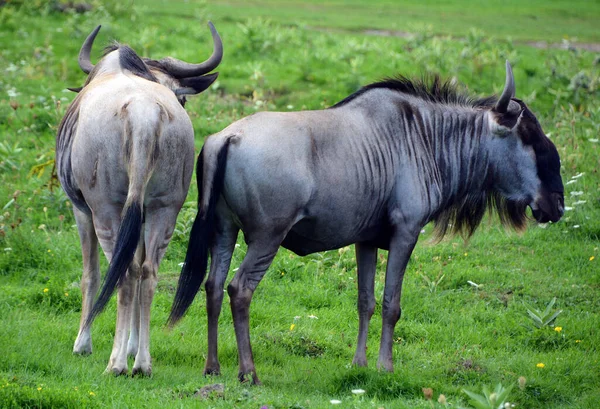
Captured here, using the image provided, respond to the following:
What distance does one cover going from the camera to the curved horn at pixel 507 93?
6.82 metres

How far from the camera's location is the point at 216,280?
6230 millimetres

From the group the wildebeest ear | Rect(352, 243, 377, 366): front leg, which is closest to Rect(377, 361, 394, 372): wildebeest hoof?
Rect(352, 243, 377, 366): front leg

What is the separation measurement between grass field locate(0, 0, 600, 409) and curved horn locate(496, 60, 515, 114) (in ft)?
4.25

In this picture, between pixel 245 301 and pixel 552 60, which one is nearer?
pixel 245 301

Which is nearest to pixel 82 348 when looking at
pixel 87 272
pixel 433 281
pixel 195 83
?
pixel 87 272

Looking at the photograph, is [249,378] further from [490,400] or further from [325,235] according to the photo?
[490,400]

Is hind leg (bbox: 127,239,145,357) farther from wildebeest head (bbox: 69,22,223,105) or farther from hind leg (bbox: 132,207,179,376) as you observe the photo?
wildebeest head (bbox: 69,22,223,105)

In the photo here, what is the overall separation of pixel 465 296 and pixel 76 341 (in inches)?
146

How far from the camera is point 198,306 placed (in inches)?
318

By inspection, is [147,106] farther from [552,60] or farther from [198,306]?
[552,60]

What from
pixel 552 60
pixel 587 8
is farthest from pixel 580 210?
pixel 587 8

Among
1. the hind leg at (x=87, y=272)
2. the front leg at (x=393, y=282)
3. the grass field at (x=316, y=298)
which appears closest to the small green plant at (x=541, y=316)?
the grass field at (x=316, y=298)

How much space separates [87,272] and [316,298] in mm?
2311

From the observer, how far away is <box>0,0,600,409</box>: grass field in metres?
6.10
